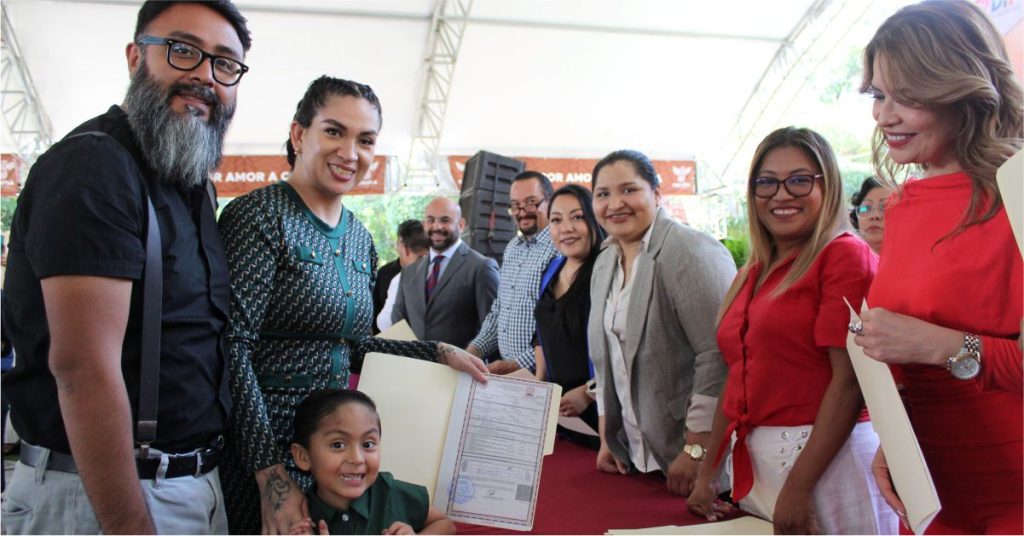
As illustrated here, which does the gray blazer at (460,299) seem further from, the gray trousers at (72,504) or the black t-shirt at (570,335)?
the gray trousers at (72,504)

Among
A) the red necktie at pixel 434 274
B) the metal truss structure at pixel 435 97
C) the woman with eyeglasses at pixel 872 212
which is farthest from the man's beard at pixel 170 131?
the metal truss structure at pixel 435 97

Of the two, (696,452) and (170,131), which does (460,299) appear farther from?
(170,131)

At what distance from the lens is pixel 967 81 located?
1121mm

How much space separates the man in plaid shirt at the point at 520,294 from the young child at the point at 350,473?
1557 millimetres

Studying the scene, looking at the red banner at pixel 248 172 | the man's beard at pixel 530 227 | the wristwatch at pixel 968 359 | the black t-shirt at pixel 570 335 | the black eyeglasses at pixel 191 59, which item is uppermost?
the red banner at pixel 248 172

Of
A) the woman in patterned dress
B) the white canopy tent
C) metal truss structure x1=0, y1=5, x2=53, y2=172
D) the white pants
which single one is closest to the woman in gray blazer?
the white pants

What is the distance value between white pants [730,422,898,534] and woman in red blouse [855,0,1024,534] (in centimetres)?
24

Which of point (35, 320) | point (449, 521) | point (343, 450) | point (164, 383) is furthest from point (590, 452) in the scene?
point (35, 320)

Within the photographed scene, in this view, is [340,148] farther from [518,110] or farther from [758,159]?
[518,110]

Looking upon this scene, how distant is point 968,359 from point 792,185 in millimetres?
678

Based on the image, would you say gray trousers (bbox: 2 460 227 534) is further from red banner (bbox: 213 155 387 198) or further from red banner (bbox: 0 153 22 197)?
red banner (bbox: 0 153 22 197)

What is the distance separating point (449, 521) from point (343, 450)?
288 millimetres

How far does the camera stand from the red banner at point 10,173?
8977 mm

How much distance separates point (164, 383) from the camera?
3.85 ft
